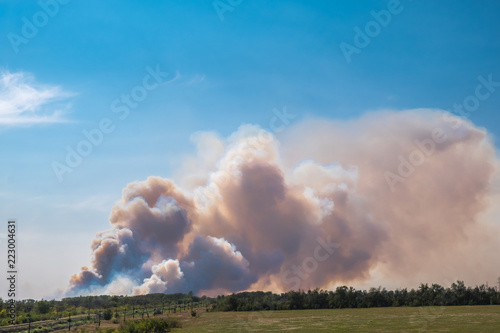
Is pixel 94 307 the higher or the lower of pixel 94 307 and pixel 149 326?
the lower

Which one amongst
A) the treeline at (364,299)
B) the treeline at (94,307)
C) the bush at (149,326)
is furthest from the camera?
the treeline at (364,299)

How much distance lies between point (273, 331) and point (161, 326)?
66.1 feet

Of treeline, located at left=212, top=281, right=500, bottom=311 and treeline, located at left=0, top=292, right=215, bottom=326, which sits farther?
treeline, located at left=212, top=281, right=500, bottom=311

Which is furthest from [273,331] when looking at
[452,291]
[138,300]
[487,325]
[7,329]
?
[138,300]

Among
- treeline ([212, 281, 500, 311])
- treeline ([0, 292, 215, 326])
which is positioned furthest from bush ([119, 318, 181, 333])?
treeline ([212, 281, 500, 311])

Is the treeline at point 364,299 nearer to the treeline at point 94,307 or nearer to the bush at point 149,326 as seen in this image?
the treeline at point 94,307

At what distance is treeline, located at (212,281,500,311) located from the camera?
122 meters

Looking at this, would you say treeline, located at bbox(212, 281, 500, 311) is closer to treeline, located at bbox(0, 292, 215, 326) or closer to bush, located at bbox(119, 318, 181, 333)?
→ treeline, located at bbox(0, 292, 215, 326)

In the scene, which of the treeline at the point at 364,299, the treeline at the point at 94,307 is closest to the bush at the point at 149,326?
the treeline at the point at 94,307

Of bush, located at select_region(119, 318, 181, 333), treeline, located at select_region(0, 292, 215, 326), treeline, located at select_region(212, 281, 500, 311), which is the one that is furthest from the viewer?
treeline, located at select_region(212, 281, 500, 311)

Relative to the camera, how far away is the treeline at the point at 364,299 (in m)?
122

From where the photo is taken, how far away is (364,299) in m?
129

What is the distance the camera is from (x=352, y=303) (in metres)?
129

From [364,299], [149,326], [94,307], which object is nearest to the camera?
[149,326]
